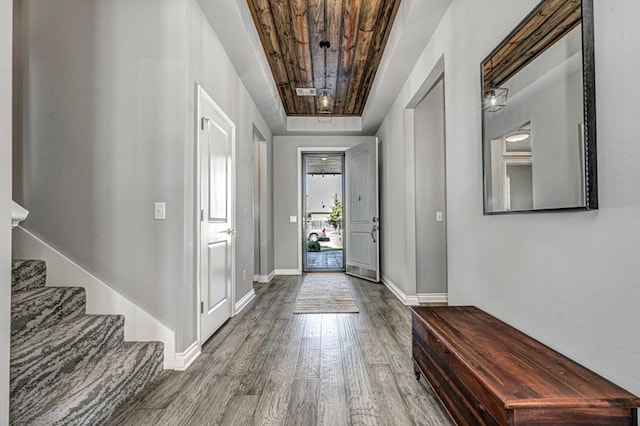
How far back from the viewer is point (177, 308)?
233 centimetres

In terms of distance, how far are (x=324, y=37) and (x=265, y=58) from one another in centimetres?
74

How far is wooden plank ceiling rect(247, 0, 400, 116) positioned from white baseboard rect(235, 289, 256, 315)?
2.78 meters

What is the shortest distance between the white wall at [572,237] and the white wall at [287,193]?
160 inches

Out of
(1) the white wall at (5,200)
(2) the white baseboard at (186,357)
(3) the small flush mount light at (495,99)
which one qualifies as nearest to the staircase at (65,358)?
(2) the white baseboard at (186,357)

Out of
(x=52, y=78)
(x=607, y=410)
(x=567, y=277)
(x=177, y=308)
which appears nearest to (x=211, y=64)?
(x=52, y=78)

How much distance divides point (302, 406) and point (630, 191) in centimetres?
172

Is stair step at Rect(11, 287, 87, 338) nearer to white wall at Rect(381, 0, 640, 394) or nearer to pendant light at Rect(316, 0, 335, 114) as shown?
white wall at Rect(381, 0, 640, 394)

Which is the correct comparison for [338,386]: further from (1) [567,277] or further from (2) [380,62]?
(2) [380,62]

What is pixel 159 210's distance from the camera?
7.66 feet

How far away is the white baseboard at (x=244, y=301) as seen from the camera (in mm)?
3833

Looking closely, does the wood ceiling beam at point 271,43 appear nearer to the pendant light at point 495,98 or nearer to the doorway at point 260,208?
the doorway at point 260,208

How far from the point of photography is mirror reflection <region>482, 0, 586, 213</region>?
4.29 feet

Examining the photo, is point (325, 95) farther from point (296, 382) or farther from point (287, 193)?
point (296, 382)

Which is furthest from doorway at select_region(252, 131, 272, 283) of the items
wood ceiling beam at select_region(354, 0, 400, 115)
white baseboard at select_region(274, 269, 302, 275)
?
wood ceiling beam at select_region(354, 0, 400, 115)
